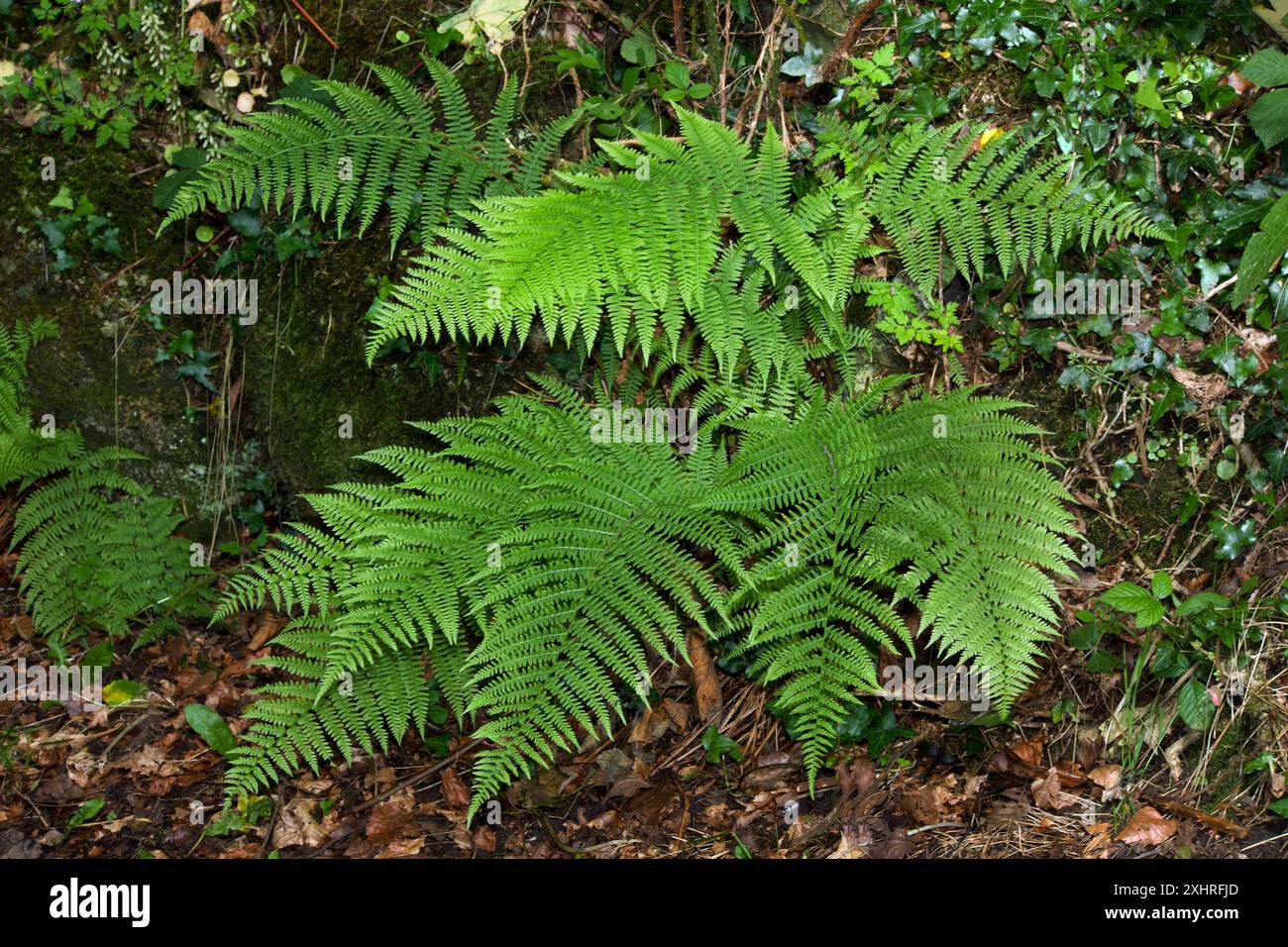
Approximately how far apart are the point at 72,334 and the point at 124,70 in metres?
1.26

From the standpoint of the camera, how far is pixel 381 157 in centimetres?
425

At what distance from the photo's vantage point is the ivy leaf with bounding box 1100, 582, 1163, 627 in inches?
146

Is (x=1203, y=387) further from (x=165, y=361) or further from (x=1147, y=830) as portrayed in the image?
(x=165, y=361)

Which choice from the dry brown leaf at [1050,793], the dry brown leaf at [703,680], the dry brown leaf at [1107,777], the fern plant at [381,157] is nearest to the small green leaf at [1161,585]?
the dry brown leaf at [1107,777]

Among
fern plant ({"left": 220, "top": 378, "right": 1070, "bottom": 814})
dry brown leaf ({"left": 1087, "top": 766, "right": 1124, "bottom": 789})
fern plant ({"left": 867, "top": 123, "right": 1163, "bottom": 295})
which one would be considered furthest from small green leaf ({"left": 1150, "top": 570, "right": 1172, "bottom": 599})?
fern plant ({"left": 867, "top": 123, "right": 1163, "bottom": 295})

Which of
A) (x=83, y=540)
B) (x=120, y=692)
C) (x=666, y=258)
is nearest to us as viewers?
(x=666, y=258)

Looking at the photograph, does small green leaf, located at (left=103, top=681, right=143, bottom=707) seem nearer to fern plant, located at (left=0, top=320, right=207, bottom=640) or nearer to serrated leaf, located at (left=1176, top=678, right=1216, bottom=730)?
fern plant, located at (left=0, top=320, right=207, bottom=640)

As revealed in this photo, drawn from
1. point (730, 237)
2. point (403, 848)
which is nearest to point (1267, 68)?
point (730, 237)

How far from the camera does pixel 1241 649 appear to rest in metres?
3.79

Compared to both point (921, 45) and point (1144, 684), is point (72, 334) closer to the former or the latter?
point (921, 45)

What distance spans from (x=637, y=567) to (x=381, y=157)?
2.07m

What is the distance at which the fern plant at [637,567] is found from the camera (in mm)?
3609

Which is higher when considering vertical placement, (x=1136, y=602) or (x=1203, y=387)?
(x=1203, y=387)

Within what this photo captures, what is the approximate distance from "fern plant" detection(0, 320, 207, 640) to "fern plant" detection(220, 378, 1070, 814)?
70cm
